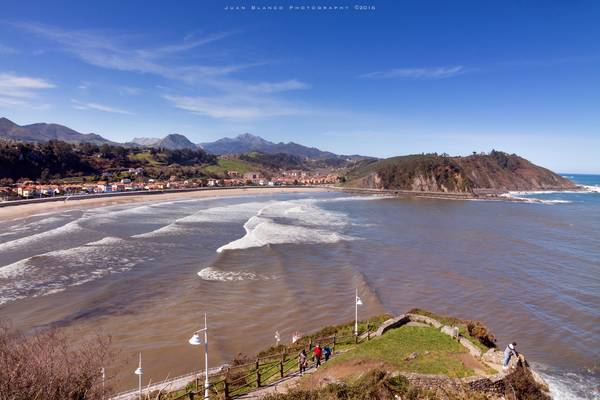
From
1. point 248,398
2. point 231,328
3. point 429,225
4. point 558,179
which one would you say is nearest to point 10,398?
point 248,398

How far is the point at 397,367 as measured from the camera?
11461 millimetres

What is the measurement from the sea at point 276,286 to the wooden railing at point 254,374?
2467 mm

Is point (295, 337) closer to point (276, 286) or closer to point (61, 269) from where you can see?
point (276, 286)

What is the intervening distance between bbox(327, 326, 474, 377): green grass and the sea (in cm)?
363

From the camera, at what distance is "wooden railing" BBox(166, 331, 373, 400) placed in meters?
10.3

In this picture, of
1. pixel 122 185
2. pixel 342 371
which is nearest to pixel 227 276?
pixel 342 371

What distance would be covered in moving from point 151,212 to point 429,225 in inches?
1647

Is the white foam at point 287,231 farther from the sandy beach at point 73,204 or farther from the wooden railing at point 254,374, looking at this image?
the sandy beach at point 73,204

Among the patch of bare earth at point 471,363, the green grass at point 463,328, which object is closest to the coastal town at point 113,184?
the green grass at point 463,328

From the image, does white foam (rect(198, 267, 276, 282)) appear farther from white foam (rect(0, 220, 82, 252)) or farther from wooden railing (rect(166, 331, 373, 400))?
white foam (rect(0, 220, 82, 252))

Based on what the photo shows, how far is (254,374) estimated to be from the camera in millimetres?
11820

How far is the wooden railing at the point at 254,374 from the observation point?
10297 millimetres

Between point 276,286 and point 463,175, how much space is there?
12056 cm

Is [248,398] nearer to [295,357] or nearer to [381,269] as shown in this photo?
[295,357]
